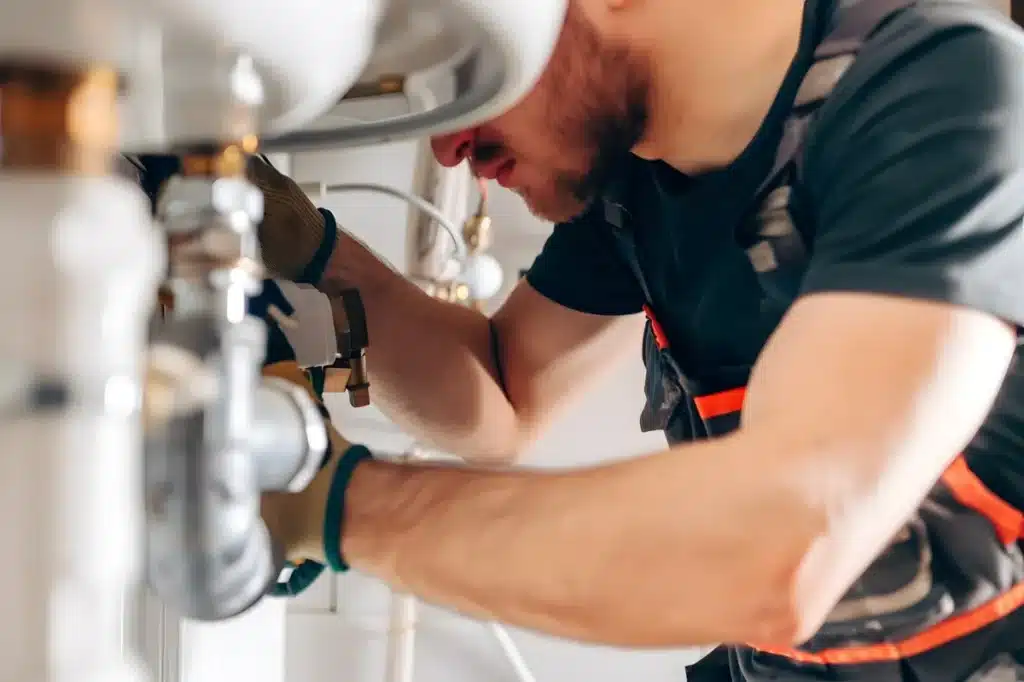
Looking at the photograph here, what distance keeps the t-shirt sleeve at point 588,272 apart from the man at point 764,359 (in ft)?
Answer: 0.18

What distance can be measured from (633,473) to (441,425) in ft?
1.24

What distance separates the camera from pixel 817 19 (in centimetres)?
54

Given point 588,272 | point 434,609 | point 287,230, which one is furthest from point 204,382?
point 434,609

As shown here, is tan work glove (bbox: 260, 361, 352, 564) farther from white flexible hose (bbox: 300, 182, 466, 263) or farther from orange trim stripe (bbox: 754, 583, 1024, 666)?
white flexible hose (bbox: 300, 182, 466, 263)

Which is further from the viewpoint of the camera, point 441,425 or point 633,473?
point 441,425

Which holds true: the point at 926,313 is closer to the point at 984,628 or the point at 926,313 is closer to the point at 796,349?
the point at 796,349

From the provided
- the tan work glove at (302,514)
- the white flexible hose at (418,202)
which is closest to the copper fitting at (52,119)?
the tan work glove at (302,514)

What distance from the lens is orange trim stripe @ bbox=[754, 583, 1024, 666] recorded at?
1.83 feet

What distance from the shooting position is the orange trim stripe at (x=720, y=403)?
64 centimetres

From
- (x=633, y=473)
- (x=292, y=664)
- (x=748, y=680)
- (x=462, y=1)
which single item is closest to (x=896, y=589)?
(x=748, y=680)

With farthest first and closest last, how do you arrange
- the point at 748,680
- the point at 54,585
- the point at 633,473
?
the point at 748,680
the point at 633,473
the point at 54,585

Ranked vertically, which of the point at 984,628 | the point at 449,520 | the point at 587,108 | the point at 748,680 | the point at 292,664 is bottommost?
the point at 292,664

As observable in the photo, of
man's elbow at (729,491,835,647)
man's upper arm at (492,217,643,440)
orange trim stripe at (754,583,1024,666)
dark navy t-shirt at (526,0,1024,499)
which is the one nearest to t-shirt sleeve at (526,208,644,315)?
man's upper arm at (492,217,643,440)

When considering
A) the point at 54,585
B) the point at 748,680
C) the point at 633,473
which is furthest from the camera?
the point at 748,680
